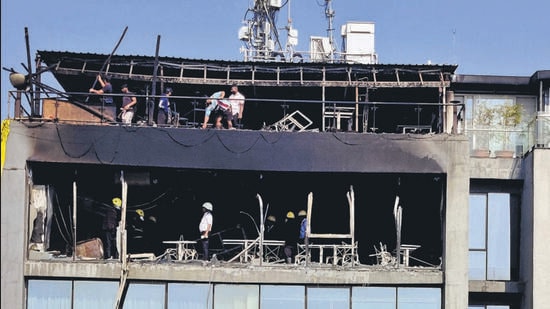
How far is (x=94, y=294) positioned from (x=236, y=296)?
394cm

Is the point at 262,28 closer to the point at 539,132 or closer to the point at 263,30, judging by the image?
the point at 263,30

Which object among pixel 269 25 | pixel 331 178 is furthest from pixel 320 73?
pixel 269 25

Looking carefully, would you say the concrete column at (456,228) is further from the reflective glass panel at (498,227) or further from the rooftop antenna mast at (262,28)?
the rooftop antenna mast at (262,28)

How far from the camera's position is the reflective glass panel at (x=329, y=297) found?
2814 centimetres

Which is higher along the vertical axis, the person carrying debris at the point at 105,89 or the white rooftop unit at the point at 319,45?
the white rooftop unit at the point at 319,45

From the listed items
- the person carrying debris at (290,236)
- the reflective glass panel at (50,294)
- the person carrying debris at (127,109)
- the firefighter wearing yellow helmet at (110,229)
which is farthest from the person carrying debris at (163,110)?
the reflective glass panel at (50,294)

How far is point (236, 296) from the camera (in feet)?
92.4

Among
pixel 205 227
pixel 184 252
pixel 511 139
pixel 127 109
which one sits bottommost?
pixel 184 252

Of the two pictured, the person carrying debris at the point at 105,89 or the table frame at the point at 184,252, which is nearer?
the table frame at the point at 184,252

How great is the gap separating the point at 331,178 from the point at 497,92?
8.10m

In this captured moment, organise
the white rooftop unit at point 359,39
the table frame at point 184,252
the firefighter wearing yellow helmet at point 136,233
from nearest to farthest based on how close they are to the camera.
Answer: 1. the table frame at point 184,252
2. the firefighter wearing yellow helmet at point 136,233
3. the white rooftop unit at point 359,39

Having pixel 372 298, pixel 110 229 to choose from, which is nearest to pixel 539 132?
pixel 372 298

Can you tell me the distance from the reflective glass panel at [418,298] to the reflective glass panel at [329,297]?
151cm

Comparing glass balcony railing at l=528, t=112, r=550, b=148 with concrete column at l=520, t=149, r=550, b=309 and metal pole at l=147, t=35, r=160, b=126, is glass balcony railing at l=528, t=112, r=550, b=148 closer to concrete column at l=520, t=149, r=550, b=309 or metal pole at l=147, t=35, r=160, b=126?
concrete column at l=520, t=149, r=550, b=309
